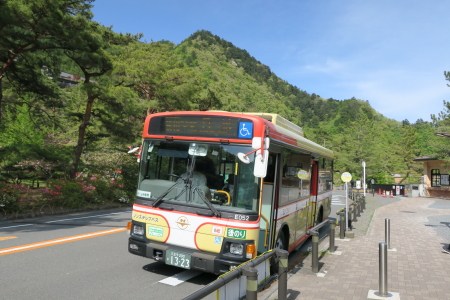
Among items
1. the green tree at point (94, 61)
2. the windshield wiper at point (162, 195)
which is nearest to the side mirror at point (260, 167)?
the windshield wiper at point (162, 195)

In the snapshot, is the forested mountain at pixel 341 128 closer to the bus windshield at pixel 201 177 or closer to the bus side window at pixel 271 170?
the bus side window at pixel 271 170

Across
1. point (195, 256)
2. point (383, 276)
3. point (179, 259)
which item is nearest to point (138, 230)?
point (179, 259)

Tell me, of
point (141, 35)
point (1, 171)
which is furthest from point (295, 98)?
point (1, 171)

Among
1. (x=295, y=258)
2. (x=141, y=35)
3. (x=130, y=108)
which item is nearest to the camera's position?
(x=295, y=258)

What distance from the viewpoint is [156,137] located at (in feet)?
20.3

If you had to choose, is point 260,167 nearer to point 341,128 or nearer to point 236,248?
point 236,248

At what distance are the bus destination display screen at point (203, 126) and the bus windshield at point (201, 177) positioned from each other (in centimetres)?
18

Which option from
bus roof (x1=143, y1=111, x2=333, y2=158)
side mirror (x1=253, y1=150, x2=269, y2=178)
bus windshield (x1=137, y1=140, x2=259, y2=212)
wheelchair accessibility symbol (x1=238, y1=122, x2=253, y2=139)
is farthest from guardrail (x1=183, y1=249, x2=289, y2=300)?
bus roof (x1=143, y1=111, x2=333, y2=158)

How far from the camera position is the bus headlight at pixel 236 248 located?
17.0ft

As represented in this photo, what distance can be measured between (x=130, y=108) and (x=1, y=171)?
22.6 ft

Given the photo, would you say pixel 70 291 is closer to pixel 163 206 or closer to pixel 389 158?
pixel 163 206

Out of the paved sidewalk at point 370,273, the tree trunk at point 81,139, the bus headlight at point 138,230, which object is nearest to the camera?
the paved sidewalk at point 370,273

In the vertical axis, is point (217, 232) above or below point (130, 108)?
below

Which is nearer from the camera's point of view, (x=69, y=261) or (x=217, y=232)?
(x=217, y=232)
